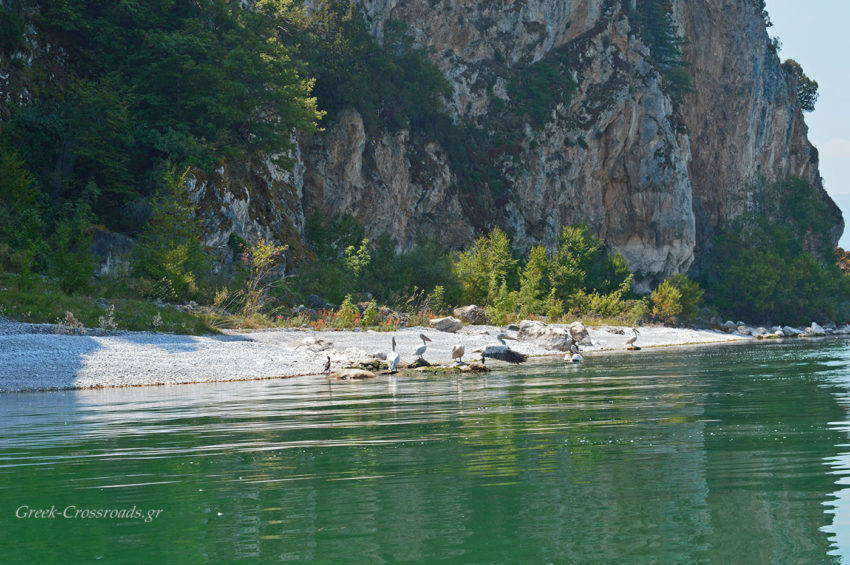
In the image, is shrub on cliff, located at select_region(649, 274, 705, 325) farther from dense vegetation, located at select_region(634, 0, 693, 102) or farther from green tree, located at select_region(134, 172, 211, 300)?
green tree, located at select_region(134, 172, 211, 300)

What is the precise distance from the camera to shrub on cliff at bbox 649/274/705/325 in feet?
235

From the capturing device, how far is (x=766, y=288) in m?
87.7

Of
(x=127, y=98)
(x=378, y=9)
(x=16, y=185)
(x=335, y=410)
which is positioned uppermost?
(x=378, y=9)

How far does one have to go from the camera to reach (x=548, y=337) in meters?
35.3

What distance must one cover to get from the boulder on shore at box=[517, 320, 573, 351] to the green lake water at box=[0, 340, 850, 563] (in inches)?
737

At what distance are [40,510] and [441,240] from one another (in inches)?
2431

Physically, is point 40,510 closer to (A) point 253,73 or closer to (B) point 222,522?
(B) point 222,522

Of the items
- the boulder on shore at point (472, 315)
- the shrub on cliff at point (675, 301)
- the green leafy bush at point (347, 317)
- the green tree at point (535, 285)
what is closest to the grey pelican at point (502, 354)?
the green leafy bush at point (347, 317)

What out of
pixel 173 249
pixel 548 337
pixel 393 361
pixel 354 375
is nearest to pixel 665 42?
pixel 548 337

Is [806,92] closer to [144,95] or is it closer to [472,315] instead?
[472,315]

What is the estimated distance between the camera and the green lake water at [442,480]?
545 cm

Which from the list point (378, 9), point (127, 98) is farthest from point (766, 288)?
point (127, 98)

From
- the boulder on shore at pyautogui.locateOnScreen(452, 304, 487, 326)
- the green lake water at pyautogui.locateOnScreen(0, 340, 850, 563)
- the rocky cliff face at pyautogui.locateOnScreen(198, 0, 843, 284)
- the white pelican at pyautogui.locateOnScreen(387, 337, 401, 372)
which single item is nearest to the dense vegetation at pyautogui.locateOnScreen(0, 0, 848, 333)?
the boulder on shore at pyautogui.locateOnScreen(452, 304, 487, 326)

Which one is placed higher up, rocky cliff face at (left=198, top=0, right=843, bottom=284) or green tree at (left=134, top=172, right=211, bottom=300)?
rocky cliff face at (left=198, top=0, right=843, bottom=284)
